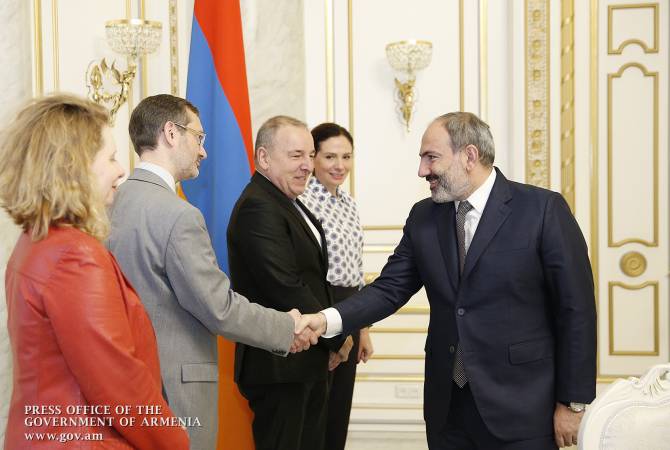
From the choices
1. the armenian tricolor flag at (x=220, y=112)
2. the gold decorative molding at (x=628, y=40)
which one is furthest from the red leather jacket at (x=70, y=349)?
the gold decorative molding at (x=628, y=40)

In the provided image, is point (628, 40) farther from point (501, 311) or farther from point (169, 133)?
point (169, 133)

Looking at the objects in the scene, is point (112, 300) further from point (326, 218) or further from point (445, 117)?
point (326, 218)

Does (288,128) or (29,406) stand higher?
(288,128)

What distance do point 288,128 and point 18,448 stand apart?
6.25 ft

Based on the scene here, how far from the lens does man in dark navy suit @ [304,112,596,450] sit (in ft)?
7.58

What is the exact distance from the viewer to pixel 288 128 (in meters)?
3.18

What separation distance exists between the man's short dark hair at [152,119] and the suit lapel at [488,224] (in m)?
1.03

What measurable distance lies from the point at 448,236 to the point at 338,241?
1.07 metres

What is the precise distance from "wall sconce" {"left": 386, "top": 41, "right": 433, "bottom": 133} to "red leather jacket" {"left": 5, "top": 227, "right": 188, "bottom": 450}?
370cm

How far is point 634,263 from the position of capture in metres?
4.94

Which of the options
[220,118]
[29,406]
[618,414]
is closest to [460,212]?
[618,414]

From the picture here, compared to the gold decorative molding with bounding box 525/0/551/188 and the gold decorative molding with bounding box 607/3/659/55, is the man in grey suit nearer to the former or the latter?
the gold decorative molding with bounding box 525/0/551/188

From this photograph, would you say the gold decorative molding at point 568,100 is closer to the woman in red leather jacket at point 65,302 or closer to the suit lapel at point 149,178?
the suit lapel at point 149,178

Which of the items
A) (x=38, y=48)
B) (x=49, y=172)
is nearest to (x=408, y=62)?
(x=38, y=48)
